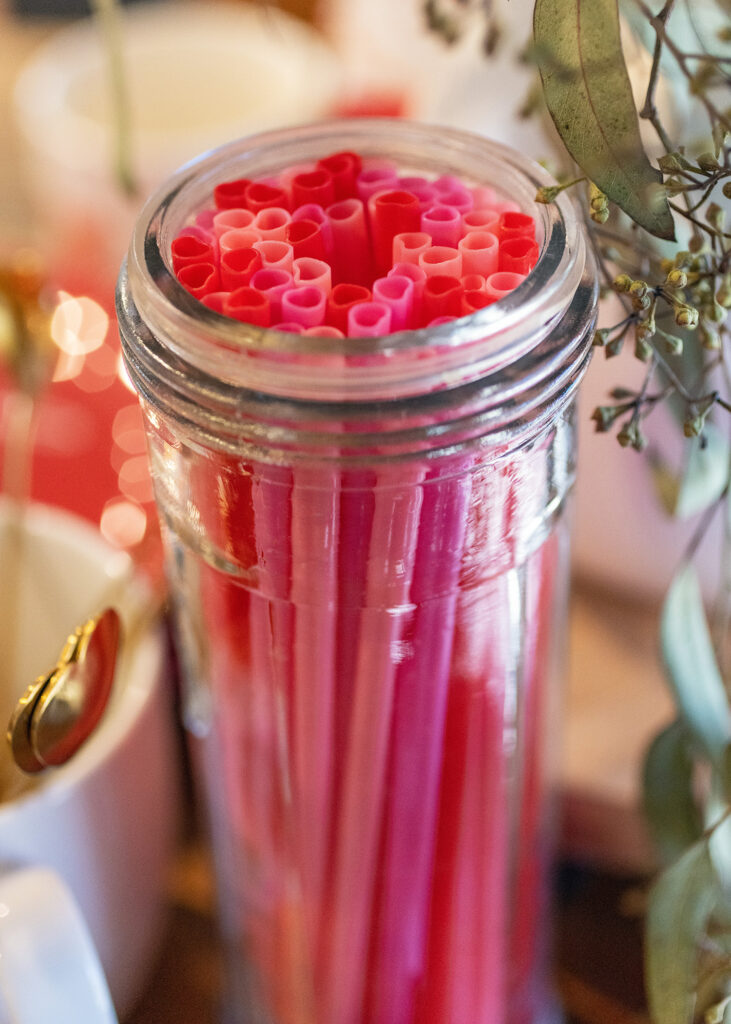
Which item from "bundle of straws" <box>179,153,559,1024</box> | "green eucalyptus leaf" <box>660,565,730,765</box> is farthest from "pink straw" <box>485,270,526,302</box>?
"green eucalyptus leaf" <box>660,565,730,765</box>

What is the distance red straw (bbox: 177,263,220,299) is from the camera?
23 centimetres

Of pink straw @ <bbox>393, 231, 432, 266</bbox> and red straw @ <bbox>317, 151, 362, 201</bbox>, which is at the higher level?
red straw @ <bbox>317, 151, 362, 201</bbox>

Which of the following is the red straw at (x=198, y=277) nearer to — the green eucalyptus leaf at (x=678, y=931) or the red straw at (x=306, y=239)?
the red straw at (x=306, y=239)

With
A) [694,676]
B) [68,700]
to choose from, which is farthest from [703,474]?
[68,700]

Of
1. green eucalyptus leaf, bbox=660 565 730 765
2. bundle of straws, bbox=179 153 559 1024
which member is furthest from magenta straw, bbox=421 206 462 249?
green eucalyptus leaf, bbox=660 565 730 765

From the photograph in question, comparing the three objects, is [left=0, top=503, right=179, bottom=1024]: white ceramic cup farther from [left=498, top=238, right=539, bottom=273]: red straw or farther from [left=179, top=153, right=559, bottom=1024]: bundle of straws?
[left=498, top=238, right=539, bottom=273]: red straw

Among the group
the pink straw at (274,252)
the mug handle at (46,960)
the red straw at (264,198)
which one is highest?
the red straw at (264,198)

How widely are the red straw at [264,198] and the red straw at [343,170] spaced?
0.01 metres

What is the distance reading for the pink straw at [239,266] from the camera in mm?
228

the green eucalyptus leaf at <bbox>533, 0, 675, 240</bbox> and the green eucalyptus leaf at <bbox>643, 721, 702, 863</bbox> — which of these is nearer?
the green eucalyptus leaf at <bbox>533, 0, 675, 240</bbox>

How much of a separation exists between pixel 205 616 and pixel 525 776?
0.10 metres

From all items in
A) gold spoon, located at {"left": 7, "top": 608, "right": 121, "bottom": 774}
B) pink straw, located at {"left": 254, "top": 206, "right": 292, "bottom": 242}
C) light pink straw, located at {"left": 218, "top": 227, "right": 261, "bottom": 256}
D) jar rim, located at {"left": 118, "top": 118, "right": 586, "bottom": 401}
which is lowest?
gold spoon, located at {"left": 7, "top": 608, "right": 121, "bottom": 774}

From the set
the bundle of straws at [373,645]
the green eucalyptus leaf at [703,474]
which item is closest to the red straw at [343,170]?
the bundle of straws at [373,645]

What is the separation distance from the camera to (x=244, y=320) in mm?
220
